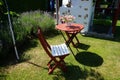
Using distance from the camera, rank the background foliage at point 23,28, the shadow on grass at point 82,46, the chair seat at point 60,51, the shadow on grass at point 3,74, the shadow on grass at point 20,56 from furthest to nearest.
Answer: the shadow on grass at point 82,46 < the background foliage at point 23,28 < the shadow on grass at point 20,56 < the shadow on grass at point 3,74 < the chair seat at point 60,51

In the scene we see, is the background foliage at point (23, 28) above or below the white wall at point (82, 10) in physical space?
below

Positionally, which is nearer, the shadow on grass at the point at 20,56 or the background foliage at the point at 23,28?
the shadow on grass at the point at 20,56

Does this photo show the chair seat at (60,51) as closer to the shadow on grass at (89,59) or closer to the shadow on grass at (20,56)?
the shadow on grass at (89,59)

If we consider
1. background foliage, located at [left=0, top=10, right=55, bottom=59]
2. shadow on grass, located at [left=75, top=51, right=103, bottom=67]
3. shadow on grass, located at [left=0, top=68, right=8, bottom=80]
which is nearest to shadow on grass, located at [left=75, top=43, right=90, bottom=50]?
shadow on grass, located at [left=75, top=51, right=103, bottom=67]

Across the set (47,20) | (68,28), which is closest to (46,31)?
(47,20)

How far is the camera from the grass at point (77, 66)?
3.86 m

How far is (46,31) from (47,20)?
523mm

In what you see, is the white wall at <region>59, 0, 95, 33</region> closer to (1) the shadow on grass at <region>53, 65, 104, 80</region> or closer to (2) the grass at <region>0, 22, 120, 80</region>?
(2) the grass at <region>0, 22, 120, 80</region>

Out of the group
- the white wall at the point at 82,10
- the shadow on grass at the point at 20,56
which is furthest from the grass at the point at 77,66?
the white wall at the point at 82,10

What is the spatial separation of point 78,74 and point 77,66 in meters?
0.40

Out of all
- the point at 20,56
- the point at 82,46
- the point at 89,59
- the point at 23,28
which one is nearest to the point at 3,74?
the point at 20,56

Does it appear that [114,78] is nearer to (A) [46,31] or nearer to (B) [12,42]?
(B) [12,42]

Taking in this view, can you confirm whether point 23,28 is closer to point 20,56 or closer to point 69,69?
point 20,56

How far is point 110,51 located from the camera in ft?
17.7
